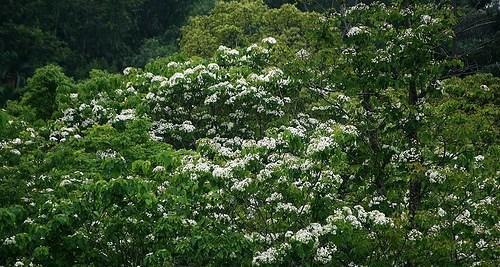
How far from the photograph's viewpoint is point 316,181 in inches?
338

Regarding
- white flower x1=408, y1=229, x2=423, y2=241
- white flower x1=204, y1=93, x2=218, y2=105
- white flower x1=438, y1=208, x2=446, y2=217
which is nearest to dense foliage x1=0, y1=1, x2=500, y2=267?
white flower x1=408, y1=229, x2=423, y2=241

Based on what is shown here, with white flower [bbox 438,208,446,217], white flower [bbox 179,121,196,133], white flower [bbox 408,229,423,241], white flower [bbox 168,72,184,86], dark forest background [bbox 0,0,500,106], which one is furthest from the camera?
dark forest background [bbox 0,0,500,106]

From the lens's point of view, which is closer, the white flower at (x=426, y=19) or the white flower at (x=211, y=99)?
the white flower at (x=426, y=19)

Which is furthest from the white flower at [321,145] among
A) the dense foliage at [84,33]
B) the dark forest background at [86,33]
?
the dense foliage at [84,33]

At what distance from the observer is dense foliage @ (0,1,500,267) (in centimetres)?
830

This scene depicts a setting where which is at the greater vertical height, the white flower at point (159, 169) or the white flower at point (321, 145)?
the white flower at point (321, 145)

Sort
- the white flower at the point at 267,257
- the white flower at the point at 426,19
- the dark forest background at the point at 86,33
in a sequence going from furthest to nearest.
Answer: the dark forest background at the point at 86,33 < the white flower at the point at 426,19 < the white flower at the point at 267,257

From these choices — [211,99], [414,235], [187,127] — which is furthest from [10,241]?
[211,99]

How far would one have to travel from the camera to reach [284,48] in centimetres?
1503

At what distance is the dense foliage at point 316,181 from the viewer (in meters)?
8.30

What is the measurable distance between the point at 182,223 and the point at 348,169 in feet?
8.35

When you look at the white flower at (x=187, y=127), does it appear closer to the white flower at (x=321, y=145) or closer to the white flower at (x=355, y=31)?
the white flower at (x=355, y=31)

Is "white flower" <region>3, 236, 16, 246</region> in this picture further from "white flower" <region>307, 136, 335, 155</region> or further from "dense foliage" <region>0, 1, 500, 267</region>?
"white flower" <region>307, 136, 335, 155</region>

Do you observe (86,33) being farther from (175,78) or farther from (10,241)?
(10,241)
